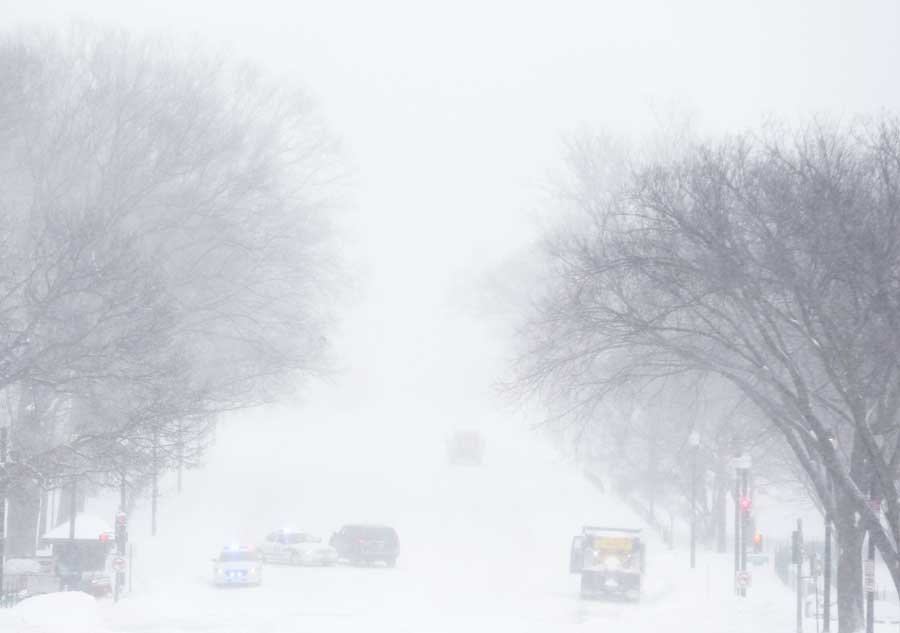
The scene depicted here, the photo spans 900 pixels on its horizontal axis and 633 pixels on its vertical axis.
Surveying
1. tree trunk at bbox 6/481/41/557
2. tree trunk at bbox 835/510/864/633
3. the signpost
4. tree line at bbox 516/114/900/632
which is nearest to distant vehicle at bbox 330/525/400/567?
the signpost

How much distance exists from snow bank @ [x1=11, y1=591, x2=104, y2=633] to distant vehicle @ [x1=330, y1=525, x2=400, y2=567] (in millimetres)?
20730

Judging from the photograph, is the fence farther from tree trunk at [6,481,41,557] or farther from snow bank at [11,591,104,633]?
snow bank at [11,591,104,633]

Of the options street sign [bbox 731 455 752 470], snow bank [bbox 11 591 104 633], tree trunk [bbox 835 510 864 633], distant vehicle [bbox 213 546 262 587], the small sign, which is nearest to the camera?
snow bank [bbox 11 591 104 633]

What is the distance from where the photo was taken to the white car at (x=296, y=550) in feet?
157

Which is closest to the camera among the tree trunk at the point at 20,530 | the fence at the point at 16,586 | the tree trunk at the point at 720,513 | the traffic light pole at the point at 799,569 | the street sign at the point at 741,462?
the traffic light pole at the point at 799,569

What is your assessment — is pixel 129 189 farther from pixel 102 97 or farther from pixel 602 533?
pixel 602 533

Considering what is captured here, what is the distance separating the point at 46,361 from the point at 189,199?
1335cm

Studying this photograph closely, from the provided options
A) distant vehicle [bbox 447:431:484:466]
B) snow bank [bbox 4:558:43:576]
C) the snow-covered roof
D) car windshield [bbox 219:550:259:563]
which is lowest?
snow bank [bbox 4:558:43:576]

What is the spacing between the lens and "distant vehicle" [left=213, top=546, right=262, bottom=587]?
1567 inches

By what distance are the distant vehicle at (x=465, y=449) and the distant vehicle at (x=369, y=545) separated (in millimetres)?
27742

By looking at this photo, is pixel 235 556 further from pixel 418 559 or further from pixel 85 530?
pixel 418 559

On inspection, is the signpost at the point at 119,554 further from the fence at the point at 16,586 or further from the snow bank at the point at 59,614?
the snow bank at the point at 59,614

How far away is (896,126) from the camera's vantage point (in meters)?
26.2

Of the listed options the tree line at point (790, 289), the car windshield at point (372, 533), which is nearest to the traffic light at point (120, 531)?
the car windshield at point (372, 533)
